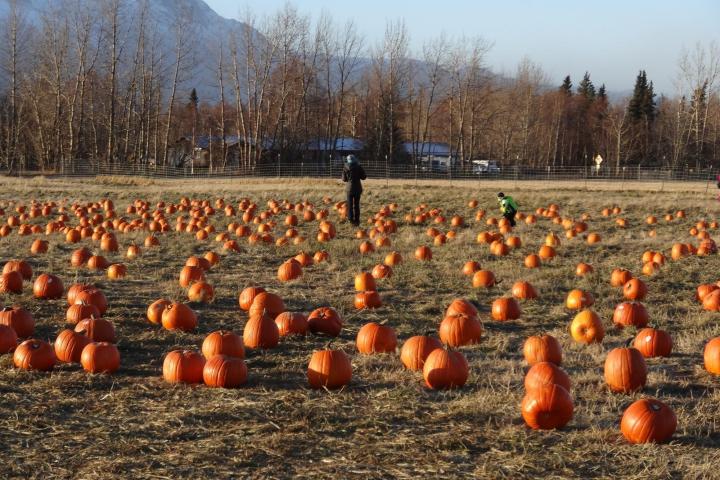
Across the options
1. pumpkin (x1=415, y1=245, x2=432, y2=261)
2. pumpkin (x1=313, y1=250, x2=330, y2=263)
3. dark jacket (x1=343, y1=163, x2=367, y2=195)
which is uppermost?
dark jacket (x1=343, y1=163, x2=367, y2=195)

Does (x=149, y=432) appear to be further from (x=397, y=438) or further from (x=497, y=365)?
(x=497, y=365)

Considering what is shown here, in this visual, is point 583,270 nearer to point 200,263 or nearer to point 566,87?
point 200,263

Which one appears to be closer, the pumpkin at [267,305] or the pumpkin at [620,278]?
the pumpkin at [267,305]

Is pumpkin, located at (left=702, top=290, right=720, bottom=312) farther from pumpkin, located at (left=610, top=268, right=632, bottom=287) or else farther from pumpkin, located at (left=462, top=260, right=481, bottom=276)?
pumpkin, located at (left=462, top=260, right=481, bottom=276)

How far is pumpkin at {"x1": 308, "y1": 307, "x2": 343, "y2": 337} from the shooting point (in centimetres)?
707

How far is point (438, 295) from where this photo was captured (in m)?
9.16

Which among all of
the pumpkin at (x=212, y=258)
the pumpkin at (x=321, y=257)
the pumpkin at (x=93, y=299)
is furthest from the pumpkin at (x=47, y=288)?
the pumpkin at (x=321, y=257)

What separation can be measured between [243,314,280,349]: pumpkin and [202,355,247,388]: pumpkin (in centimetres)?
104

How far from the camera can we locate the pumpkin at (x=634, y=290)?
8.84m

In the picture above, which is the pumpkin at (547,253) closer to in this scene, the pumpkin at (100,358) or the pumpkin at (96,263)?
the pumpkin at (96,263)

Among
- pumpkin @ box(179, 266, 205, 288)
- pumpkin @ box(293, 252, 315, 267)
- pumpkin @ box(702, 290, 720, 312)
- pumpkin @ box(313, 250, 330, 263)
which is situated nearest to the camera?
pumpkin @ box(702, 290, 720, 312)

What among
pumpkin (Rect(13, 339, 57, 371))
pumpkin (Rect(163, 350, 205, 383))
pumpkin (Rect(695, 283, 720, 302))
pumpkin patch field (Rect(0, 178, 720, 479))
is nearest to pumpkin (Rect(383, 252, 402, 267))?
pumpkin patch field (Rect(0, 178, 720, 479))

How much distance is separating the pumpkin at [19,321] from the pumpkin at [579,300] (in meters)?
5.71

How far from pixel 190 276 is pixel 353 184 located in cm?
722
